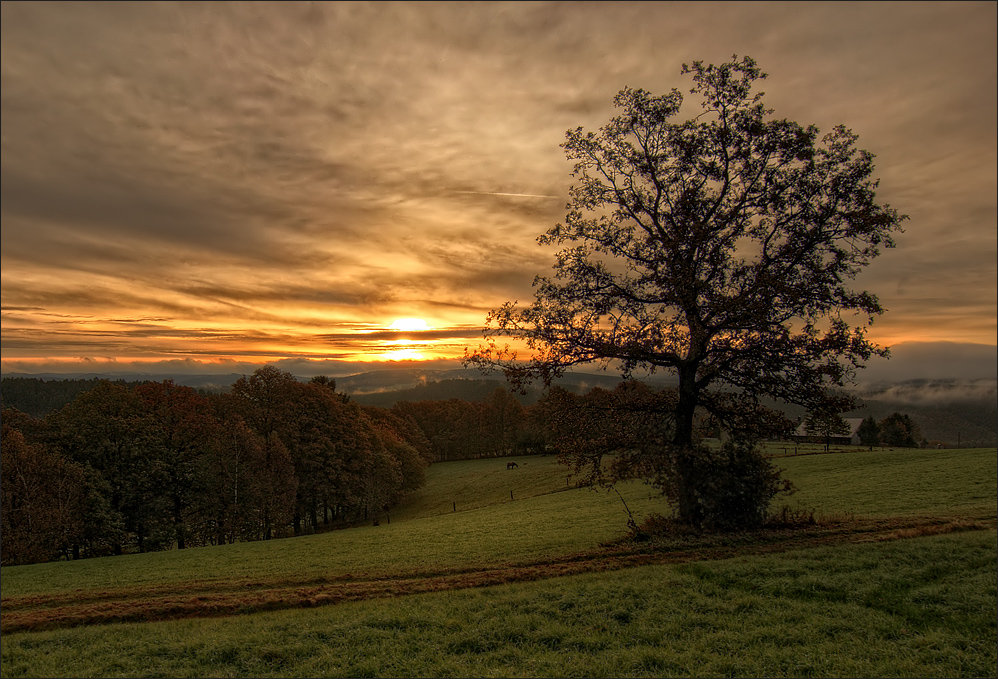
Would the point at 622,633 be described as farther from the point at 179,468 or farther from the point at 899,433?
the point at 899,433

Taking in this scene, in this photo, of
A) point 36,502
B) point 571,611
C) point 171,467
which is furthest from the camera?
point 171,467

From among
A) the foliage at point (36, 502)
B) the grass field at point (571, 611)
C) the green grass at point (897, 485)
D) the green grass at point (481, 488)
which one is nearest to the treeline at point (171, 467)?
the foliage at point (36, 502)

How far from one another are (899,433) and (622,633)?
122 metres

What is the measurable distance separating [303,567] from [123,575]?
329 inches

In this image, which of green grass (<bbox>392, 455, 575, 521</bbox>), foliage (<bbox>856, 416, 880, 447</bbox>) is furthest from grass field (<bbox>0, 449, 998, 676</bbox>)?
foliage (<bbox>856, 416, 880, 447</bbox>)

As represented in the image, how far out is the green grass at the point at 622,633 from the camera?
26.9 feet

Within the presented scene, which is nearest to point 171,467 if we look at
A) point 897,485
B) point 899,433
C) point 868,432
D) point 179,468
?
point 179,468

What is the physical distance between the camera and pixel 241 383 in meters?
48.0

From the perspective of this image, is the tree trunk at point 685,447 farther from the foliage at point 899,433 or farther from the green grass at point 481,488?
the foliage at point 899,433

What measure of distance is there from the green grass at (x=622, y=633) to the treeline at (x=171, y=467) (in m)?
29.9

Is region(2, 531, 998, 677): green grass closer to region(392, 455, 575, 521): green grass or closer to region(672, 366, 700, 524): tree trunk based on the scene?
region(672, 366, 700, 524): tree trunk

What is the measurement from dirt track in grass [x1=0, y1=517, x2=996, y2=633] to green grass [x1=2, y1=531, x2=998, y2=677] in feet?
4.02

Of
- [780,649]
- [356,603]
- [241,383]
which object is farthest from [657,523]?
[241,383]

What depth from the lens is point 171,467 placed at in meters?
38.7
